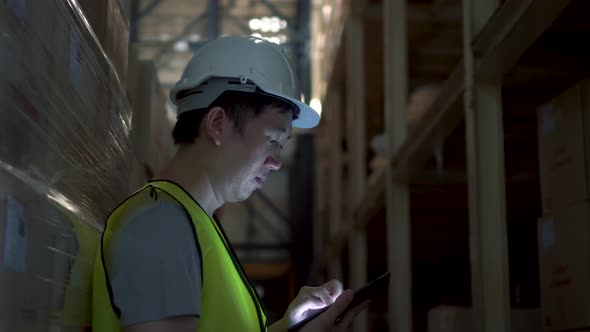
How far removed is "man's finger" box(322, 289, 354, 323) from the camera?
7.04 ft

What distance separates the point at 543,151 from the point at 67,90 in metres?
1.69

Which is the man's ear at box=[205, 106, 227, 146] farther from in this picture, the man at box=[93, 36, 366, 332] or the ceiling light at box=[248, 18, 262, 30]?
the ceiling light at box=[248, 18, 262, 30]

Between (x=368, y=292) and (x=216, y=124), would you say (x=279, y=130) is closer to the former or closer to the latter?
(x=216, y=124)

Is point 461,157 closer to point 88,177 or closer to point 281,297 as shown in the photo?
point 88,177

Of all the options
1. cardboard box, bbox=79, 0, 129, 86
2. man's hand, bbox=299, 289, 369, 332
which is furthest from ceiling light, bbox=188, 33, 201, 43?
man's hand, bbox=299, 289, 369, 332

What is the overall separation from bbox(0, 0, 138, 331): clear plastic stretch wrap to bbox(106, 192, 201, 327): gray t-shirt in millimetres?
145

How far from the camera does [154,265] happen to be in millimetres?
1833

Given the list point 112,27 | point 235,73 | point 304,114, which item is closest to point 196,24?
point 112,27

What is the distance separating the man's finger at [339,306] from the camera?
2.14 metres

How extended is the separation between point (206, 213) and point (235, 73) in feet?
1.25

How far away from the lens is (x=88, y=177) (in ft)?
7.27

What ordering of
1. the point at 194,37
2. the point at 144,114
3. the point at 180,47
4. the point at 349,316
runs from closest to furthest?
the point at 349,316 < the point at 144,114 < the point at 180,47 < the point at 194,37

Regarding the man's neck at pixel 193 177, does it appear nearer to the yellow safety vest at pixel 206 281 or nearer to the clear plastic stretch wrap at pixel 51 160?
the yellow safety vest at pixel 206 281

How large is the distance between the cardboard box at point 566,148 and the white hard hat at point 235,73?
93cm
